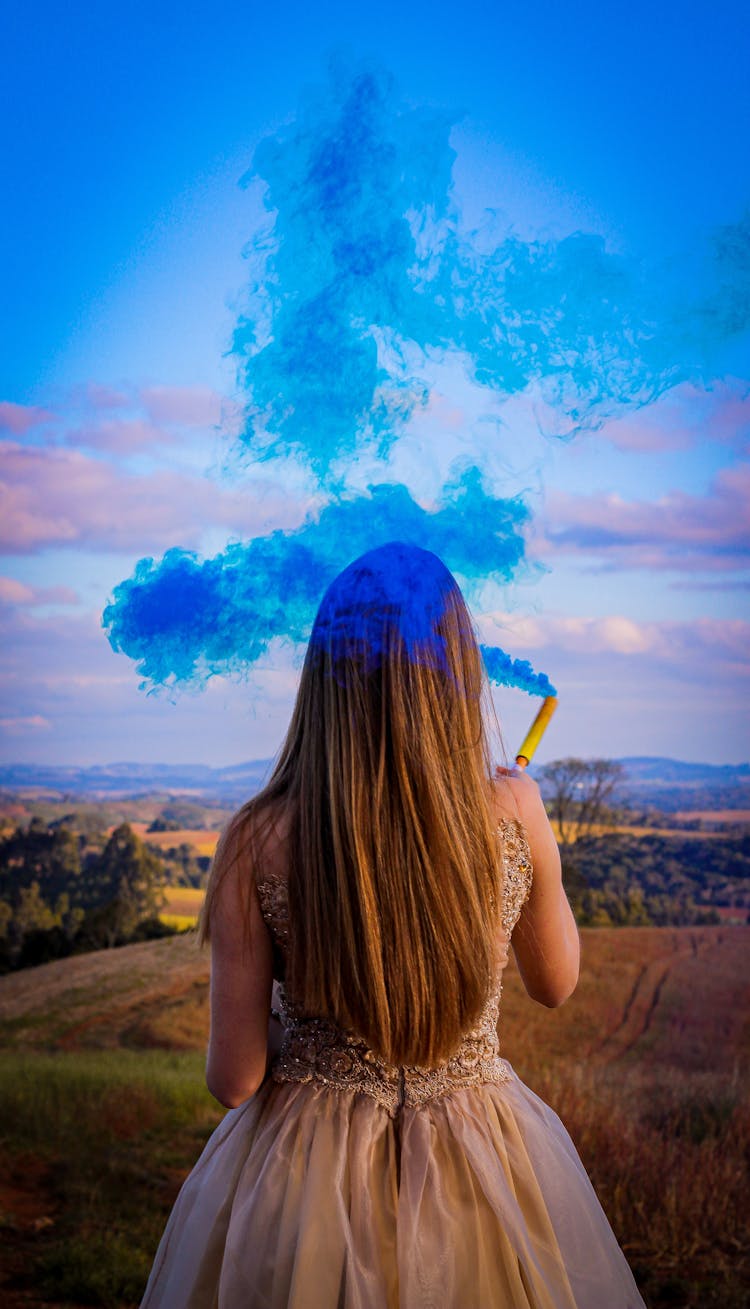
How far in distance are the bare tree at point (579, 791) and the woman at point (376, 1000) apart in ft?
14.8

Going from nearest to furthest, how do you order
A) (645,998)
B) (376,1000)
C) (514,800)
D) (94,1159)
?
1. (376,1000)
2. (514,800)
3. (94,1159)
4. (645,998)

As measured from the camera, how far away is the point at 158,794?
6625 millimetres

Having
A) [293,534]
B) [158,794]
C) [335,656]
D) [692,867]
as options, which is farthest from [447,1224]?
[158,794]

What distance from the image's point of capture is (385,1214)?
1540mm

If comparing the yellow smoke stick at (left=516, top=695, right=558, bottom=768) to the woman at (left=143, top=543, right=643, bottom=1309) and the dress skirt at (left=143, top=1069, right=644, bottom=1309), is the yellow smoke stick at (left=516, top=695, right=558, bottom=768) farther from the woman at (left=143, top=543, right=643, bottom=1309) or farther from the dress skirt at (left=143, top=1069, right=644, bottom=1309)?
the dress skirt at (left=143, top=1069, right=644, bottom=1309)

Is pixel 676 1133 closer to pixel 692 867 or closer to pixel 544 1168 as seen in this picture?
pixel 692 867

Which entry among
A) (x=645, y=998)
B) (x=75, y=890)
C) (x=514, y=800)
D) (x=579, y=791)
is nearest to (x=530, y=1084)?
(x=645, y=998)

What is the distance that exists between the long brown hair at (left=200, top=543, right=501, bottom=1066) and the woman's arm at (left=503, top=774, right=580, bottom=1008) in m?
0.11

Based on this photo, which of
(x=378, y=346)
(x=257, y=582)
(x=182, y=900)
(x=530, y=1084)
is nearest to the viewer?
(x=257, y=582)

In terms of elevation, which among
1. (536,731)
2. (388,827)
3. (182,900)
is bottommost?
(182,900)

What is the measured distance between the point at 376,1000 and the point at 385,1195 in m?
0.32

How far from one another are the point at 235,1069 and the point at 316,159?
1.91 m

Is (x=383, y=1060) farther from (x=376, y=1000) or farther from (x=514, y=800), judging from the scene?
(x=514, y=800)

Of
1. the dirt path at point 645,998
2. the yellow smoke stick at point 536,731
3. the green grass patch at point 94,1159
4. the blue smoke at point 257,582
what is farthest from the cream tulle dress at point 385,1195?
the dirt path at point 645,998
